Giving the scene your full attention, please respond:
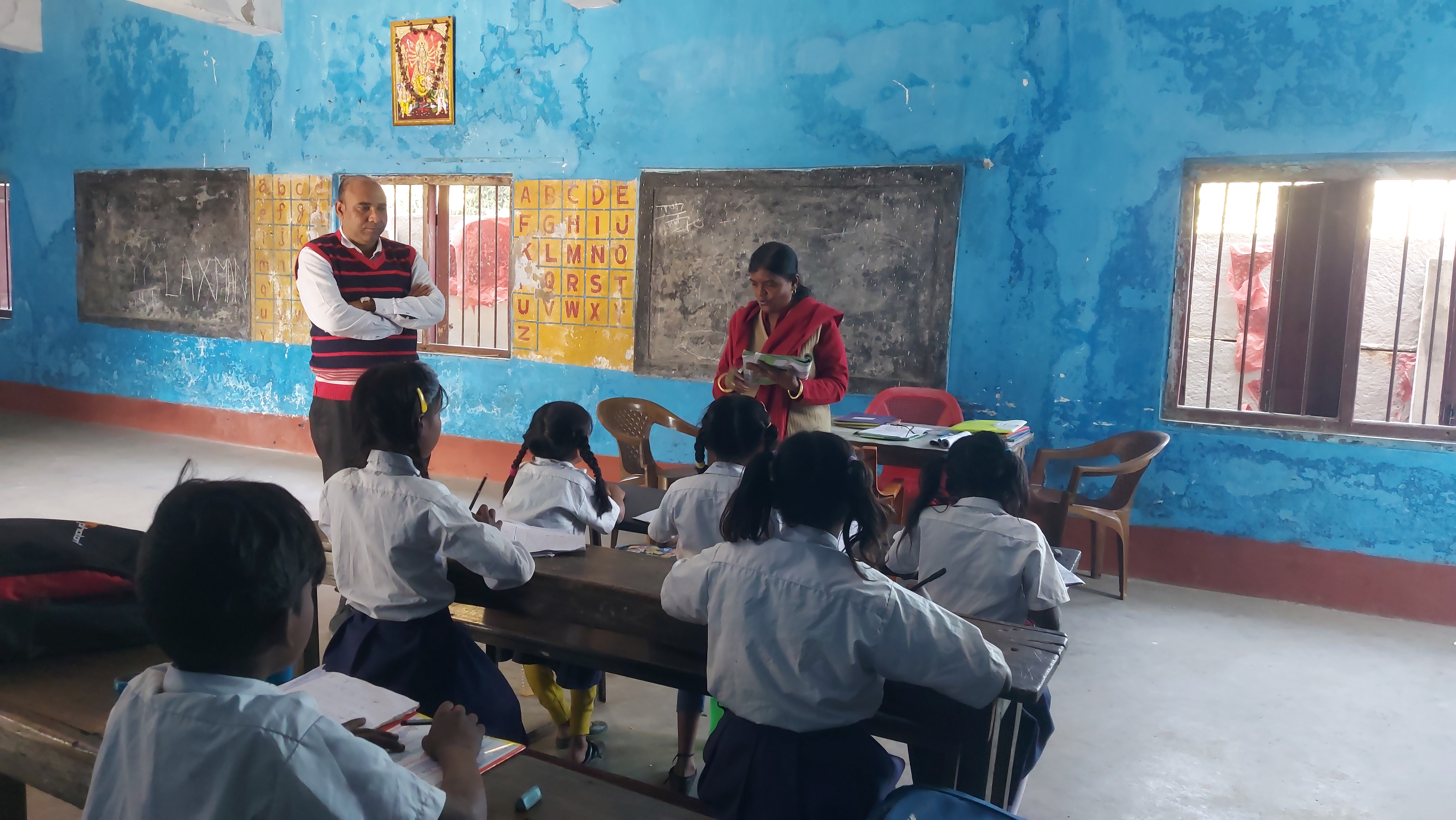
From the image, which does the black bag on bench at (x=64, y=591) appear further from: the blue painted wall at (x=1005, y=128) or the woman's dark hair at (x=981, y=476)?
the blue painted wall at (x=1005, y=128)

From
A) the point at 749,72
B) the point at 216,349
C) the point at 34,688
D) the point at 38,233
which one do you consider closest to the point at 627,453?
the point at 749,72

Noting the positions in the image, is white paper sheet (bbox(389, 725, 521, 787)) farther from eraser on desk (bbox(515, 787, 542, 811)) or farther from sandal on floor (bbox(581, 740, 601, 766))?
sandal on floor (bbox(581, 740, 601, 766))

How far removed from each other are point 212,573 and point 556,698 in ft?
5.97

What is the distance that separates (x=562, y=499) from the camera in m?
2.73

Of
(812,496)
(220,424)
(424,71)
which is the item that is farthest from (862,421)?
(220,424)

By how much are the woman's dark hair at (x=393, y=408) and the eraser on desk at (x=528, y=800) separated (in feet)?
2.85

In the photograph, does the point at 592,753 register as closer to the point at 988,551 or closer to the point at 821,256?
the point at 988,551

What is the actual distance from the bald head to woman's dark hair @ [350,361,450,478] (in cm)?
154

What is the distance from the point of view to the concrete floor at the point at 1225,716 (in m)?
2.57

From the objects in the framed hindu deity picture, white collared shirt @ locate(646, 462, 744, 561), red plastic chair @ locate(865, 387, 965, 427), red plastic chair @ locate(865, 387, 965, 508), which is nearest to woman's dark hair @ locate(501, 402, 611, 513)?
white collared shirt @ locate(646, 462, 744, 561)

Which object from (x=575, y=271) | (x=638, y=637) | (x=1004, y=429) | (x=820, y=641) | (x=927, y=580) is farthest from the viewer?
(x=575, y=271)

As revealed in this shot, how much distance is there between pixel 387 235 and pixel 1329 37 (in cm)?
578

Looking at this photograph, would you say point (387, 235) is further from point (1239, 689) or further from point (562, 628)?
point (1239, 689)

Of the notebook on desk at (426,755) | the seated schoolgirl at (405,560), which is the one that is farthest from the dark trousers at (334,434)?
the notebook on desk at (426,755)
